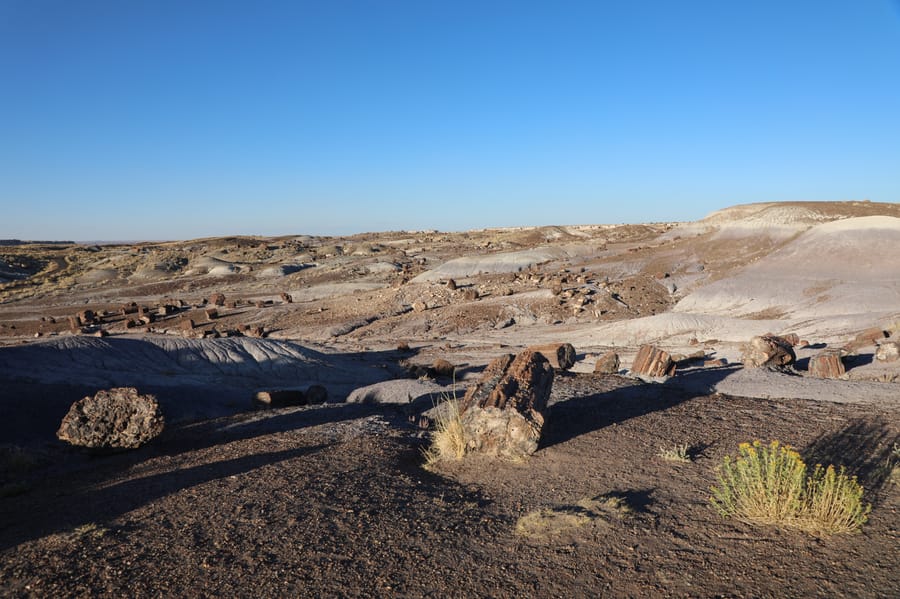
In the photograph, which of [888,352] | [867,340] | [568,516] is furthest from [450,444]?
[867,340]

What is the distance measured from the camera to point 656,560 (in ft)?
15.1

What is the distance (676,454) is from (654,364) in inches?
260

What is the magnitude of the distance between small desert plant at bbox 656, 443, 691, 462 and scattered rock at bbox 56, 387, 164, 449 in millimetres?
7761

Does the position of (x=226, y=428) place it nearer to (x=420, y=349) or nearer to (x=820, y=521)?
(x=820, y=521)

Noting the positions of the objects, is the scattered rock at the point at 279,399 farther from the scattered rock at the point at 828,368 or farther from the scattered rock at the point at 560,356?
the scattered rock at the point at 828,368

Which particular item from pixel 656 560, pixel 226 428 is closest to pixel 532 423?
pixel 656 560

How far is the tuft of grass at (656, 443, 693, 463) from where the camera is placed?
7.18 meters

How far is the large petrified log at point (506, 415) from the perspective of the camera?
7.48m

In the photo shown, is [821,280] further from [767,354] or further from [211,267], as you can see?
[211,267]

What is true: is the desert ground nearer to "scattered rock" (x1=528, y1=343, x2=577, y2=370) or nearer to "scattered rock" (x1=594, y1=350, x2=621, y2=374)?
"scattered rock" (x1=528, y1=343, x2=577, y2=370)

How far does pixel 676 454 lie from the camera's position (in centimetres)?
724

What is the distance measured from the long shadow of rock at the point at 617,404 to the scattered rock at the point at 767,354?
1764 millimetres

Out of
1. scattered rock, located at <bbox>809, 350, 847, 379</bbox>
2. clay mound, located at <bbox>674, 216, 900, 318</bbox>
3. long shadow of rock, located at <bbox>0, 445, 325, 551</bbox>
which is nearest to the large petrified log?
long shadow of rock, located at <bbox>0, 445, 325, 551</bbox>

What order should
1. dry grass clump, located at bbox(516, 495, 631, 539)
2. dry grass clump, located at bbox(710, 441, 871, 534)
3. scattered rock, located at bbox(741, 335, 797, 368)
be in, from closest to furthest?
dry grass clump, located at bbox(710, 441, 871, 534) < dry grass clump, located at bbox(516, 495, 631, 539) < scattered rock, located at bbox(741, 335, 797, 368)
